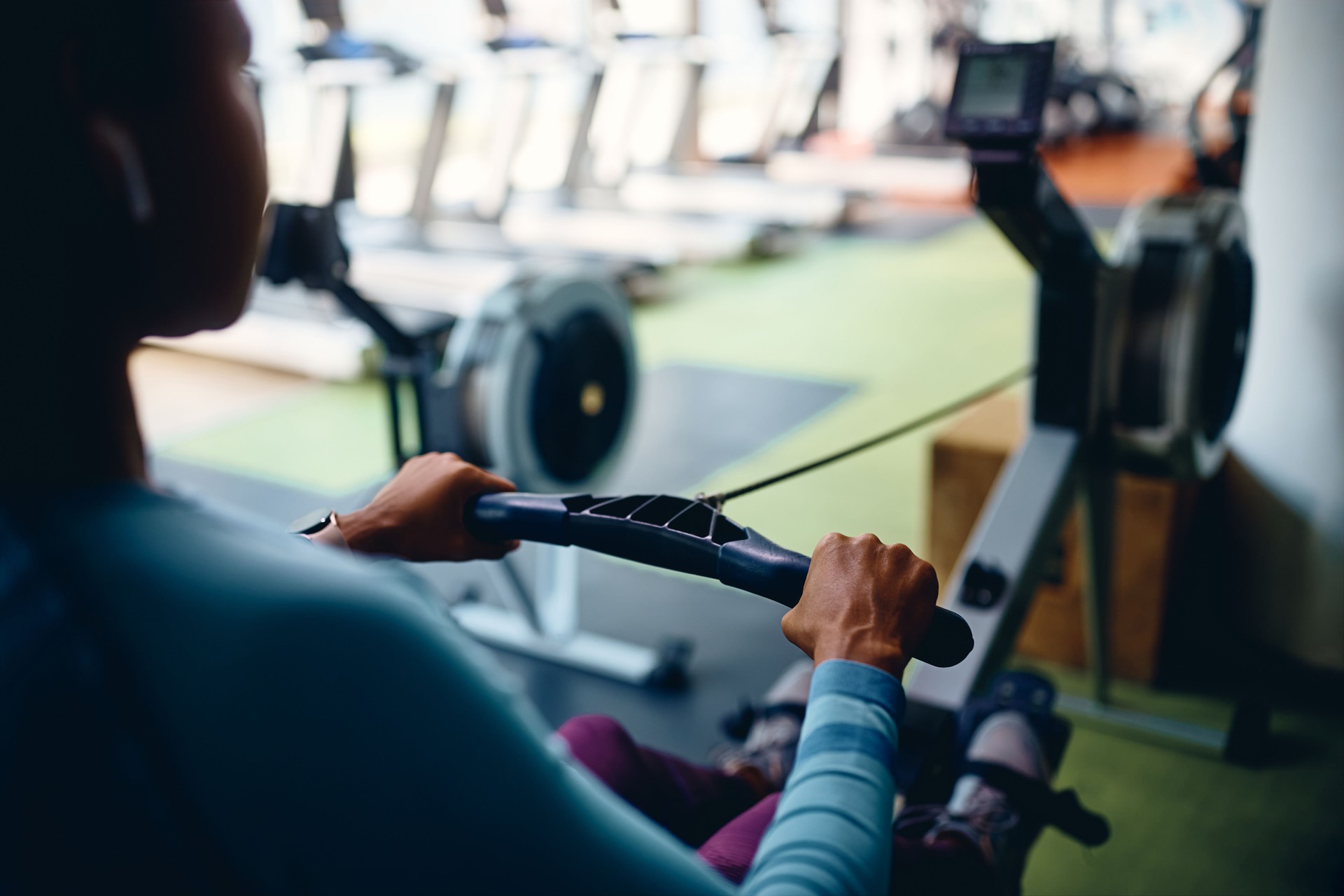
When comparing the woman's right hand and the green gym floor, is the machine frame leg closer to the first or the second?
the green gym floor

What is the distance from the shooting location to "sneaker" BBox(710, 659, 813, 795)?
4.50 ft

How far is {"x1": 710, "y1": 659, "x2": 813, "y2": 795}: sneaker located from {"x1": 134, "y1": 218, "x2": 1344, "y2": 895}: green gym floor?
16.5 inches

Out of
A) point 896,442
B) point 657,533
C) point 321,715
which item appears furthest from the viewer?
point 896,442

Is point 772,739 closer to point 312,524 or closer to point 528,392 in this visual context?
point 312,524

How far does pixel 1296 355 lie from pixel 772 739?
59.4 inches

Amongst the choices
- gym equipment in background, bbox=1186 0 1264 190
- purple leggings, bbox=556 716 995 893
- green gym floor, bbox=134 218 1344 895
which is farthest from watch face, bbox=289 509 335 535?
gym equipment in background, bbox=1186 0 1264 190

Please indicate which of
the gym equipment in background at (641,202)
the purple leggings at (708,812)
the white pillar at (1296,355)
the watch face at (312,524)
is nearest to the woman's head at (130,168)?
the watch face at (312,524)

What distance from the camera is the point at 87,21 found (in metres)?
0.53

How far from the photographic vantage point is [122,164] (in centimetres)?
54

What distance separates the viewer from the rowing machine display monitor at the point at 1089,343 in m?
1.67

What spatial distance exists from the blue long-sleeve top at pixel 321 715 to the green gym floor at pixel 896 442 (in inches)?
47.3

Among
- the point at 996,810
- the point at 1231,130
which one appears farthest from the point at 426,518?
the point at 1231,130

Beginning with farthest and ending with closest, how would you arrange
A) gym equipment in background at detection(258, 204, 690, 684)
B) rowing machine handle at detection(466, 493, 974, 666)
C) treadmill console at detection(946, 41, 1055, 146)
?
gym equipment in background at detection(258, 204, 690, 684) < treadmill console at detection(946, 41, 1055, 146) < rowing machine handle at detection(466, 493, 974, 666)

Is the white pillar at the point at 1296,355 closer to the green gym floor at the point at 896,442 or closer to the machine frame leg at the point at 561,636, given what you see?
the green gym floor at the point at 896,442
